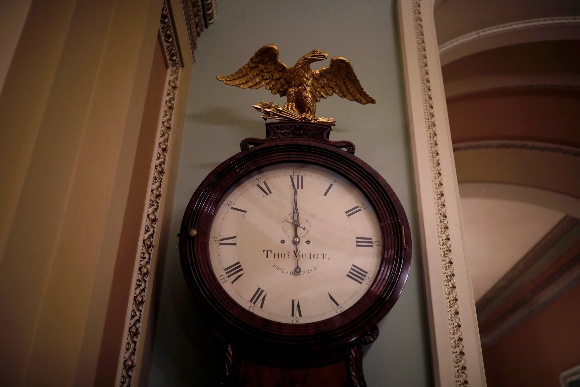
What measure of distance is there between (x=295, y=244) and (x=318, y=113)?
0.47 metres

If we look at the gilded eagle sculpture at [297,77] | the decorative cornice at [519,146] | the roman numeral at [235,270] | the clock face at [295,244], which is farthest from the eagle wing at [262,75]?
the decorative cornice at [519,146]

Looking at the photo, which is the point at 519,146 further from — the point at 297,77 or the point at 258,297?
the point at 258,297

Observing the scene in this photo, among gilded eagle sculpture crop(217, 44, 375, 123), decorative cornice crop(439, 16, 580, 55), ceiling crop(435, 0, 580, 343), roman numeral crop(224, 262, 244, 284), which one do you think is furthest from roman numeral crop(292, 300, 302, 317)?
decorative cornice crop(439, 16, 580, 55)

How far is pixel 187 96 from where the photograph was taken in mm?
1312

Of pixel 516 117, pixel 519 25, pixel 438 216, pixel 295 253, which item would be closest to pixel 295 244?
pixel 295 253

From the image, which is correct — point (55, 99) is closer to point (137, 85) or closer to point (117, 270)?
point (137, 85)

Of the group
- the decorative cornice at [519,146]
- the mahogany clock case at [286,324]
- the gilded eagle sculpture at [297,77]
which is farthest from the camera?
the decorative cornice at [519,146]

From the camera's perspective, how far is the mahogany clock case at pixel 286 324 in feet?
2.84

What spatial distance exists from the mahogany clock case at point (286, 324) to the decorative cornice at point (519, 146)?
5.68 ft

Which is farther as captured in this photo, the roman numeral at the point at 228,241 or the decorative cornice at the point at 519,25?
the decorative cornice at the point at 519,25

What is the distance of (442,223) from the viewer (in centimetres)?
113

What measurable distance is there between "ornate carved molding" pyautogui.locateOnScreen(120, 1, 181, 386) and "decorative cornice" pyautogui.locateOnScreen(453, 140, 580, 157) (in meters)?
1.78

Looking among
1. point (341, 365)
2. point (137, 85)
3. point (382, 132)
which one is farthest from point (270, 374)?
point (382, 132)

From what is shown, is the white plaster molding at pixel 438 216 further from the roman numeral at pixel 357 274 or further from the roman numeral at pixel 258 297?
the roman numeral at pixel 258 297
